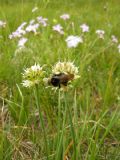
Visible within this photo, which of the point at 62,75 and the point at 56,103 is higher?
the point at 56,103

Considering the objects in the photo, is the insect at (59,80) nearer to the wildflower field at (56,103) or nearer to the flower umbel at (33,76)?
the wildflower field at (56,103)

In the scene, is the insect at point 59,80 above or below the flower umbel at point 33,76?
below

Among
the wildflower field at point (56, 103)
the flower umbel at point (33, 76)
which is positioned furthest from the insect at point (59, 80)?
the flower umbel at point (33, 76)

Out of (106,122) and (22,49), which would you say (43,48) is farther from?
(106,122)

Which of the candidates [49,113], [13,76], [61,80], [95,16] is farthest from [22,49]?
[95,16]

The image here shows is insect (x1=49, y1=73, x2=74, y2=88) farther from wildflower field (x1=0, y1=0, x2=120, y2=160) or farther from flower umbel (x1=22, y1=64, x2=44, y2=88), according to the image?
flower umbel (x1=22, y1=64, x2=44, y2=88)

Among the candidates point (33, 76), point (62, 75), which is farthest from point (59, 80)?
point (33, 76)

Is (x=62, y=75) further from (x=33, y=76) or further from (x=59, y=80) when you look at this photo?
(x=33, y=76)

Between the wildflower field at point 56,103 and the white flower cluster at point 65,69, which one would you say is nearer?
the white flower cluster at point 65,69

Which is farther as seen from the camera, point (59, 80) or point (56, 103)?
point (56, 103)

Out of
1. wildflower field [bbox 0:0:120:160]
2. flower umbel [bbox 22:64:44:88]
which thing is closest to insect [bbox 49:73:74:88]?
wildflower field [bbox 0:0:120:160]

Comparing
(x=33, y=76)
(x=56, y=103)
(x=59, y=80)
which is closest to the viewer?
(x=59, y=80)
